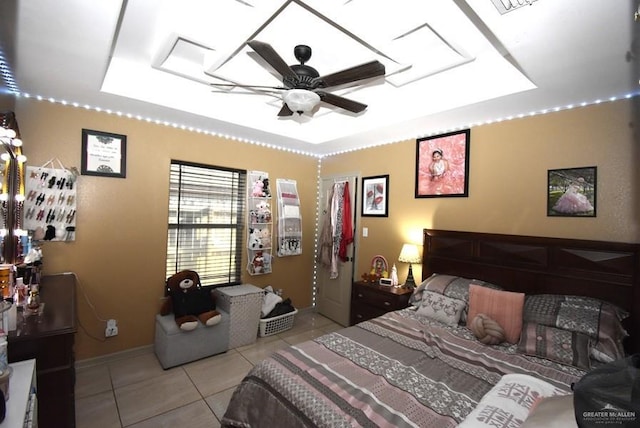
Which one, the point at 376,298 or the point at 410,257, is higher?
the point at 410,257

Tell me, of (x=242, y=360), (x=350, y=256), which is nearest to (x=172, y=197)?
(x=242, y=360)

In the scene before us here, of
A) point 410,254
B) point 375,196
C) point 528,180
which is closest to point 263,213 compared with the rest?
point 375,196

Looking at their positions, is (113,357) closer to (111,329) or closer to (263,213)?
(111,329)

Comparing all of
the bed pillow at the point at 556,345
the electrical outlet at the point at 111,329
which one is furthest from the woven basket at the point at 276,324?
the bed pillow at the point at 556,345

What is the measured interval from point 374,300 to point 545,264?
1551mm

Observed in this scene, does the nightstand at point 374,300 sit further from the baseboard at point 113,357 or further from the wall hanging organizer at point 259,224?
the baseboard at point 113,357

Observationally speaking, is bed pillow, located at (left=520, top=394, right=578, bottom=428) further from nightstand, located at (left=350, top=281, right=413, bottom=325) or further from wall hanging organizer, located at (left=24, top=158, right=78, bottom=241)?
wall hanging organizer, located at (left=24, top=158, right=78, bottom=241)

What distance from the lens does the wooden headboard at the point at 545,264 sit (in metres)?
1.95

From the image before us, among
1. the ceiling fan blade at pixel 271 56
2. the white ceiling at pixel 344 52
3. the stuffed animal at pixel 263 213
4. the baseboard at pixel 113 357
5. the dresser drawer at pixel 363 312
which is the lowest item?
the baseboard at pixel 113 357

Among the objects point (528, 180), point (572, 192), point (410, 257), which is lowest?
point (410, 257)

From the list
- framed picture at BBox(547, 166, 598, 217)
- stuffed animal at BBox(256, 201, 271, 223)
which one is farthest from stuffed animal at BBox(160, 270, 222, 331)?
framed picture at BBox(547, 166, 598, 217)

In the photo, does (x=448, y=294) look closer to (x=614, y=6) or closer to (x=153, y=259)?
(x=614, y=6)

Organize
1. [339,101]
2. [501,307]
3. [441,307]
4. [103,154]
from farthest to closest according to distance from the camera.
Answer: [103,154], [441,307], [501,307], [339,101]

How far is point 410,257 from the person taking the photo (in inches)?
119
